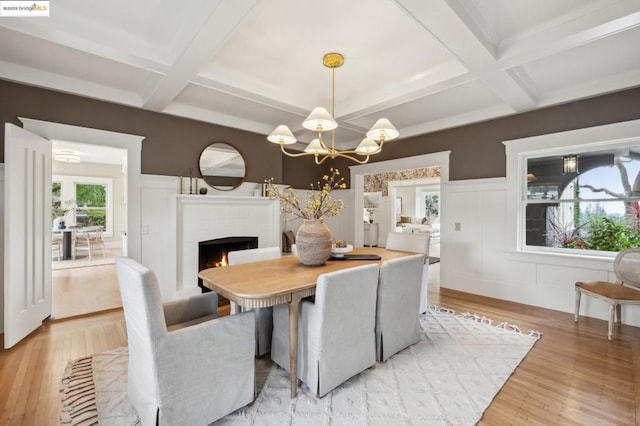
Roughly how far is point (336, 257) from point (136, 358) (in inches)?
66.8

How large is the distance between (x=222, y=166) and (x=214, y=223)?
0.87m

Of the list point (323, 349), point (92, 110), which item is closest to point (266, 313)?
point (323, 349)

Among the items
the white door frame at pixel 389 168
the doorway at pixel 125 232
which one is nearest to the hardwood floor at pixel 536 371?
the doorway at pixel 125 232

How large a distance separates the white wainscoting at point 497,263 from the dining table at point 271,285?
267 cm

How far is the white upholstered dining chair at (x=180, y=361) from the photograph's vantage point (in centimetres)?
143

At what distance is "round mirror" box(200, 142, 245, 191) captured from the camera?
13.6ft

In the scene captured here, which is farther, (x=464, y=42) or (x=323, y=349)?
(x=464, y=42)

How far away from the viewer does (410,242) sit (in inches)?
137

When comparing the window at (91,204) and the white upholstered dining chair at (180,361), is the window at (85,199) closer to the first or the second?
the window at (91,204)

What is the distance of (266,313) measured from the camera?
2.45 meters

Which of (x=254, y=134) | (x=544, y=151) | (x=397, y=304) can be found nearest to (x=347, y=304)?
(x=397, y=304)

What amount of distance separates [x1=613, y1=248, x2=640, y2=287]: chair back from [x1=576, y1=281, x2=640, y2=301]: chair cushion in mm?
77

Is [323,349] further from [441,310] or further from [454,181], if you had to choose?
[454,181]

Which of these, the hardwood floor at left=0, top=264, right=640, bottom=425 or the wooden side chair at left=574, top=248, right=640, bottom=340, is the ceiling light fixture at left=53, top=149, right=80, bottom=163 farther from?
the wooden side chair at left=574, top=248, right=640, bottom=340
